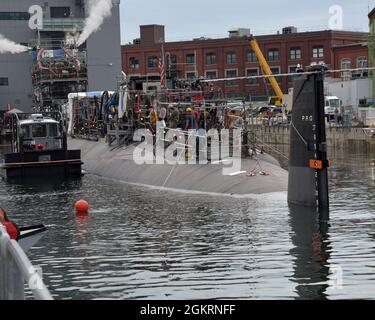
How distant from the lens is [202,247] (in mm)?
22219

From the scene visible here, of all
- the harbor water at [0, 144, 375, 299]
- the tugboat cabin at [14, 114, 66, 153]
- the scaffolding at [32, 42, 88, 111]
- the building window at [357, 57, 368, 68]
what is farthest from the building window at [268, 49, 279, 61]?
the harbor water at [0, 144, 375, 299]

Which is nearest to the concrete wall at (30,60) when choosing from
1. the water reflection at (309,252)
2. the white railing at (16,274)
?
the water reflection at (309,252)

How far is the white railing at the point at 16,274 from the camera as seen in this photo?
7.51 m

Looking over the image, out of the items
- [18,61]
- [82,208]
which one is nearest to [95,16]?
[18,61]

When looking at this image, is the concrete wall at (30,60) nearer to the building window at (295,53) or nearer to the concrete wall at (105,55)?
the concrete wall at (105,55)

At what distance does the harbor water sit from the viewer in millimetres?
17328

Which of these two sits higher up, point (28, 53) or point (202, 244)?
point (28, 53)

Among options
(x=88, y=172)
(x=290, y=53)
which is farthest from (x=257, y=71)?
(x=88, y=172)

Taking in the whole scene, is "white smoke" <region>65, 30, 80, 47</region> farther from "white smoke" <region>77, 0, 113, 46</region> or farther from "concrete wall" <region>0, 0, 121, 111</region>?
"concrete wall" <region>0, 0, 121, 111</region>

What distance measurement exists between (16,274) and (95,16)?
279ft

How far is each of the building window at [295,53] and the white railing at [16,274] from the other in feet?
392
